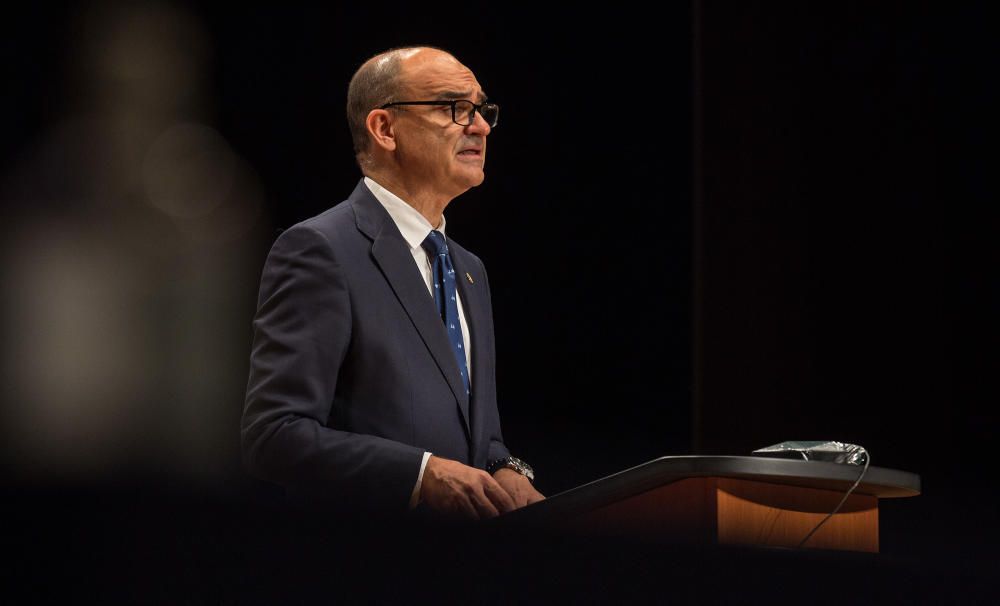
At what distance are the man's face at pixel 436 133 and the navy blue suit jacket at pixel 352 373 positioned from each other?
12cm

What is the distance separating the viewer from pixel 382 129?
1.75 meters

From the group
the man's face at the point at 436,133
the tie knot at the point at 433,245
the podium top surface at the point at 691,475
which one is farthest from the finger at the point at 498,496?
the man's face at the point at 436,133

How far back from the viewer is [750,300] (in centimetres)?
321

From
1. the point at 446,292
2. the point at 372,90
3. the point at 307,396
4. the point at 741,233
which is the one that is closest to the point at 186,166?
the point at 372,90

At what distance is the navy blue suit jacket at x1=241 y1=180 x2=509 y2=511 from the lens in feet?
4.52

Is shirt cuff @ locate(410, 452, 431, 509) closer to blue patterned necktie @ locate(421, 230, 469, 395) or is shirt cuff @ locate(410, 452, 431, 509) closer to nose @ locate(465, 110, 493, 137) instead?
blue patterned necktie @ locate(421, 230, 469, 395)

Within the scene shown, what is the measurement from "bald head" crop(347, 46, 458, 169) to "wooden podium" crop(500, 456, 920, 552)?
0.90 metres

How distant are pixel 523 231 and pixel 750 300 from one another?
749 millimetres

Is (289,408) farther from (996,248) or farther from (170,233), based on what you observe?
(996,248)

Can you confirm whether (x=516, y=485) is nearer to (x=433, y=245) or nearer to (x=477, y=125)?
(x=433, y=245)

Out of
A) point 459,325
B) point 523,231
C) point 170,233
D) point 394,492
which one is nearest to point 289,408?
point 394,492

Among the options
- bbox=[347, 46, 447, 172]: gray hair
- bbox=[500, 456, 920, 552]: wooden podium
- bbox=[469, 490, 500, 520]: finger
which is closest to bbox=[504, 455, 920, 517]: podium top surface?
bbox=[500, 456, 920, 552]: wooden podium

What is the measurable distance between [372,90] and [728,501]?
100 cm

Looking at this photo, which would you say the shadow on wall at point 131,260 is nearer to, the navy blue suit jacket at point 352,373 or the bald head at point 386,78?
the bald head at point 386,78
